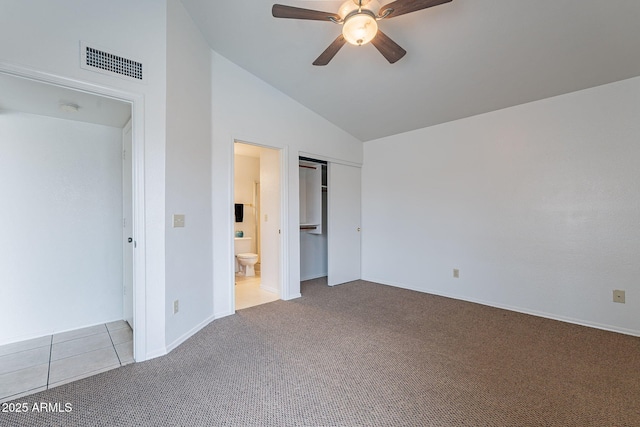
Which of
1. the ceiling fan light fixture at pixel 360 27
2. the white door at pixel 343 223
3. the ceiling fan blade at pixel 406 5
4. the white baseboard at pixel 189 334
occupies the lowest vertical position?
the white baseboard at pixel 189 334

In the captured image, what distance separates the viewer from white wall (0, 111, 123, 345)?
2.60 m

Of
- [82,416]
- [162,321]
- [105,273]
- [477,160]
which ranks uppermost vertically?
[477,160]

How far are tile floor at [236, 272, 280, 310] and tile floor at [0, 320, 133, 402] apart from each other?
50.5 inches

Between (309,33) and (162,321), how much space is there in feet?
9.49

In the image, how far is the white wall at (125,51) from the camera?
1852 millimetres

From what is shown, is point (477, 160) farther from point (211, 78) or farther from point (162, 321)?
point (162, 321)

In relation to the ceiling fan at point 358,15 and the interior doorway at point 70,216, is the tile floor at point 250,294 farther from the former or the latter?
the ceiling fan at point 358,15

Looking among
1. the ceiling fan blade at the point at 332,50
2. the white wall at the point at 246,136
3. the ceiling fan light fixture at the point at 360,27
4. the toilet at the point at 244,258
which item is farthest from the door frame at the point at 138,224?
the toilet at the point at 244,258

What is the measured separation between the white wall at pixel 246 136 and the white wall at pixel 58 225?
1.10m

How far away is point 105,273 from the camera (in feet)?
10.1

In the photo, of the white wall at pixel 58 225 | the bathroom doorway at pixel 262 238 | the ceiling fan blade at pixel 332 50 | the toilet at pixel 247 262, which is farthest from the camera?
the toilet at pixel 247 262

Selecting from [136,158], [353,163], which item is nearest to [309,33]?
[136,158]

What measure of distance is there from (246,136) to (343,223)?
2114 mm

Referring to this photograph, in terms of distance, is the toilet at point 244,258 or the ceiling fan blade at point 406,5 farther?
the toilet at point 244,258
